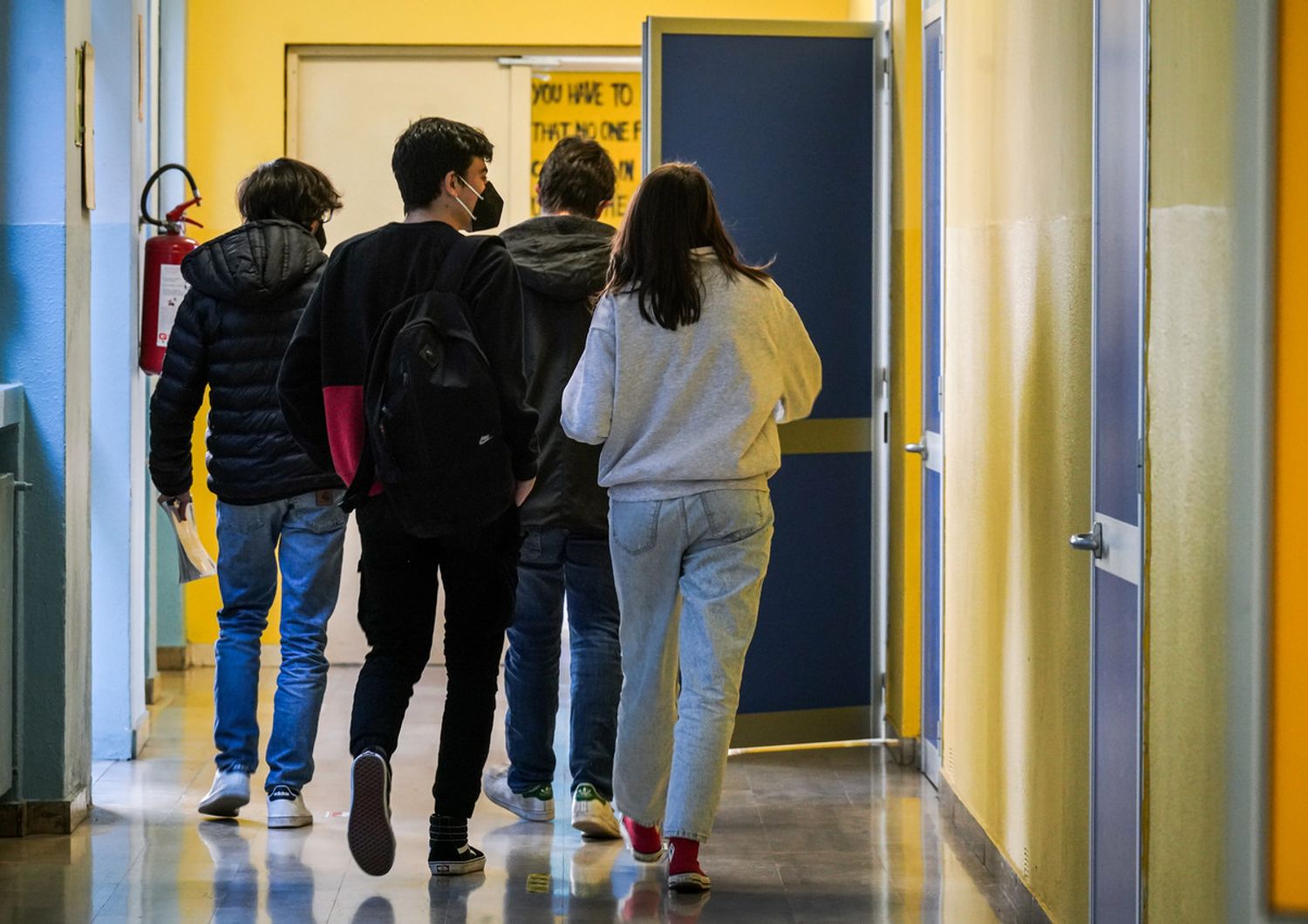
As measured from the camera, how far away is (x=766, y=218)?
4727 millimetres

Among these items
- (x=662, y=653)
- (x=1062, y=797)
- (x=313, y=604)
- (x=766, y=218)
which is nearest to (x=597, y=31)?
(x=766, y=218)

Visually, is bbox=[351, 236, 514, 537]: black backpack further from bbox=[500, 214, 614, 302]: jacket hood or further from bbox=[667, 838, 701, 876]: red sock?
bbox=[667, 838, 701, 876]: red sock

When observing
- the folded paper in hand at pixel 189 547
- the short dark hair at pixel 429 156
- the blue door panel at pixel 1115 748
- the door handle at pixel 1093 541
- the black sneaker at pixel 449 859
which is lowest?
the black sneaker at pixel 449 859

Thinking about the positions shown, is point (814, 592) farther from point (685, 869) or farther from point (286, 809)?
point (286, 809)

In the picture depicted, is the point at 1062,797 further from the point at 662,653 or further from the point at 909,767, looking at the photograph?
the point at 909,767

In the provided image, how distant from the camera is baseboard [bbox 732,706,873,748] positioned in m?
4.81

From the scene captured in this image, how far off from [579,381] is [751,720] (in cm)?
168

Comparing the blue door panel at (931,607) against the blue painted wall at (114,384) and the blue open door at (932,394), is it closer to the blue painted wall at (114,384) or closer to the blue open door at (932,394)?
the blue open door at (932,394)

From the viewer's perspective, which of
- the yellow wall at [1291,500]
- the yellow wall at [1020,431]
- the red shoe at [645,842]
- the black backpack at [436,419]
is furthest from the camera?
the red shoe at [645,842]

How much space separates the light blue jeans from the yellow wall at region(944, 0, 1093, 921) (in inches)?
20.9

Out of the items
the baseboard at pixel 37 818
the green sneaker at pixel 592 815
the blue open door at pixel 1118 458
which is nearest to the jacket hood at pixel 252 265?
the baseboard at pixel 37 818

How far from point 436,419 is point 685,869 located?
1.04m

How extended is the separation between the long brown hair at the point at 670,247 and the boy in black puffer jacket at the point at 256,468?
83cm

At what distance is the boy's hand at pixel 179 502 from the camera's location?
4.03 m
